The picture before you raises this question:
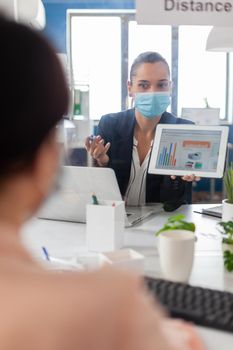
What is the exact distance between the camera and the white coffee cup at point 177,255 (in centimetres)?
119

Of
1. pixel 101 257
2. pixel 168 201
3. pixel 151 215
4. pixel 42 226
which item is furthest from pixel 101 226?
pixel 168 201

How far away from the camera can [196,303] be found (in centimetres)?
101

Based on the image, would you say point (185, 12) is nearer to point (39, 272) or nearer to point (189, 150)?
point (189, 150)

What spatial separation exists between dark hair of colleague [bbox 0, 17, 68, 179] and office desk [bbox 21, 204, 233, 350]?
59 centimetres

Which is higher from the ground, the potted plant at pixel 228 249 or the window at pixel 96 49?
the window at pixel 96 49

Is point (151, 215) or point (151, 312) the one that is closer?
point (151, 312)

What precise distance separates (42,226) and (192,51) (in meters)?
4.40

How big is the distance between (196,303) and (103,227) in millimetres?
532

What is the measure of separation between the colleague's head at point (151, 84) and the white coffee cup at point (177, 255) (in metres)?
1.40

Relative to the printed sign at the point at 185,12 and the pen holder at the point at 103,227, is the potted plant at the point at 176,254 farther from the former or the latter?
the printed sign at the point at 185,12

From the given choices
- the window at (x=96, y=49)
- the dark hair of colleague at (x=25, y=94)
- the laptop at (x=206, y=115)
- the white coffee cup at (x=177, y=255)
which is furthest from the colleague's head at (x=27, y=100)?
the window at (x=96, y=49)

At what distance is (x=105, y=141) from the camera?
251 centimetres

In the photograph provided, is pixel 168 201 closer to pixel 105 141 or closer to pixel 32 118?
pixel 105 141

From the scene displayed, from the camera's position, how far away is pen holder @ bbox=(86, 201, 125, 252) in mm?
1471
